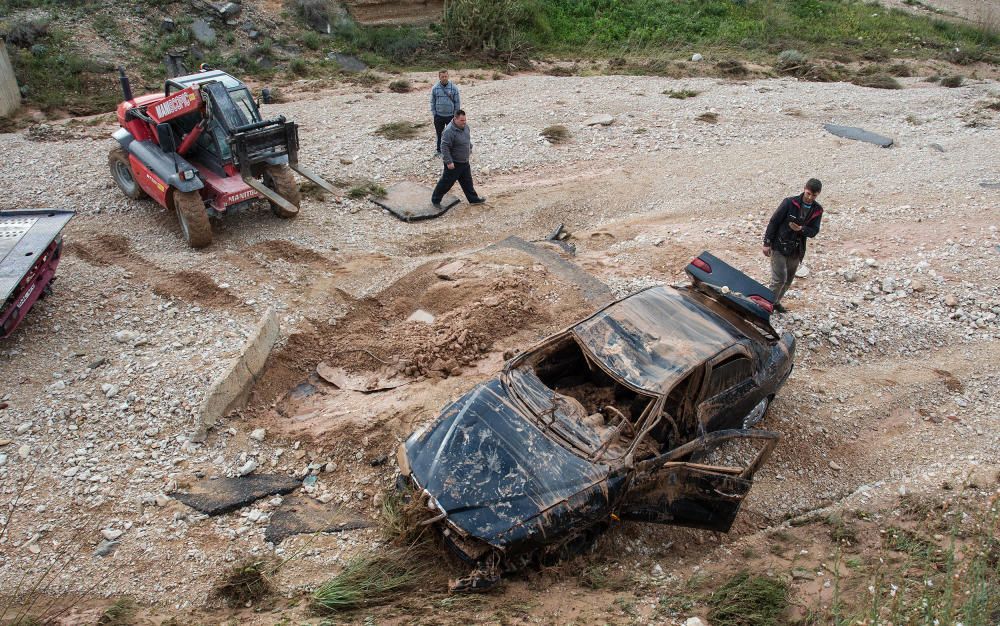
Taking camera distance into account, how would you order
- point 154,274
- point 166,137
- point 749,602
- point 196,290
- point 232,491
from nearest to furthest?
point 749,602 → point 232,491 → point 196,290 → point 154,274 → point 166,137

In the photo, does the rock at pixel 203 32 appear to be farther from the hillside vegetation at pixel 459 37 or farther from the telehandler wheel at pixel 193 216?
the telehandler wheel at pixel 193 216

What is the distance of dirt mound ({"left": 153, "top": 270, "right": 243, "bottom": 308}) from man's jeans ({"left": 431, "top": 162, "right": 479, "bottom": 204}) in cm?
359

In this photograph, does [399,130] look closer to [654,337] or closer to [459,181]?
[459,181]

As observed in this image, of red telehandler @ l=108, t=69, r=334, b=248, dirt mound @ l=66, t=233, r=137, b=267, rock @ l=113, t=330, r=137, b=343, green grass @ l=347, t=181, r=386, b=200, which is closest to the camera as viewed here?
rock @ l=113, t=330, r=137, b=343

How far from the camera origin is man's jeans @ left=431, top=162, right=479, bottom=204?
10359 mm

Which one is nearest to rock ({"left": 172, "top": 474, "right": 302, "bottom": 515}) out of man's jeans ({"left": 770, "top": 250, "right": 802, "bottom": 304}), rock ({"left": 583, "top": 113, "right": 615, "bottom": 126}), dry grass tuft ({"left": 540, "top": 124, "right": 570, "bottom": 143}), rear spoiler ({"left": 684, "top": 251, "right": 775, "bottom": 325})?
rear spoiler ({"left": 684, "top": 251, "right": 775, "bottom": 325})

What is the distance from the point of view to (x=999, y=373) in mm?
7438

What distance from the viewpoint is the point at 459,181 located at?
10508 millimetres

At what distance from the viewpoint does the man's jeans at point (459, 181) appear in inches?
408

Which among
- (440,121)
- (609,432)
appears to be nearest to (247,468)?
(609,432)

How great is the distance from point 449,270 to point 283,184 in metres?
2.90

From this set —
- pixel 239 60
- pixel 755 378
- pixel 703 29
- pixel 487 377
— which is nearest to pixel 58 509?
pixel 487 377

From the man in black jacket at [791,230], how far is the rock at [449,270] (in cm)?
358

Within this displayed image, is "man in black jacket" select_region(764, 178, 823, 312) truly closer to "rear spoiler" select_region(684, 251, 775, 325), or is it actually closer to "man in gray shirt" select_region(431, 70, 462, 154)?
"rear spoiler" select_region(684, 251, 775, 325)
